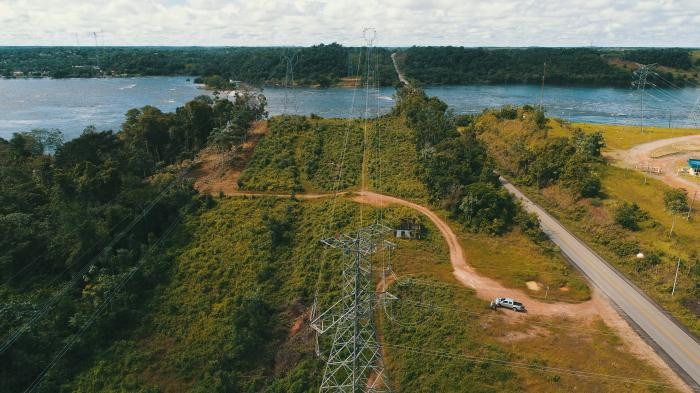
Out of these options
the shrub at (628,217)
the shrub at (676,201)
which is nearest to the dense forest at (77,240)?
the shrub at (628,217)

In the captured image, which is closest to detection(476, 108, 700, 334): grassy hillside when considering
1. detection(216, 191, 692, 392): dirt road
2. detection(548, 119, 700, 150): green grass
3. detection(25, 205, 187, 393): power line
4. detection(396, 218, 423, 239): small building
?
detection(548, 119, 700, 150): green grass

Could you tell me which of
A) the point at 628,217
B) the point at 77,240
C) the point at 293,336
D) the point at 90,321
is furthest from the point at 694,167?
the point at 77,240

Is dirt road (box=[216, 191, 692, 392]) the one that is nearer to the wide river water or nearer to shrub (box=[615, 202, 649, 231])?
shrub (box=[615, 202, 649, 231])

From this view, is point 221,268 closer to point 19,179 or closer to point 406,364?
point 406,364

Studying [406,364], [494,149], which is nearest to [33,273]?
[406,364]

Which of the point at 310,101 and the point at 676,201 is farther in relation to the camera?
the point at 310,101

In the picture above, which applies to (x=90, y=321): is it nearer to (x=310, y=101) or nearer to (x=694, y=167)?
(x=694, y=167)
